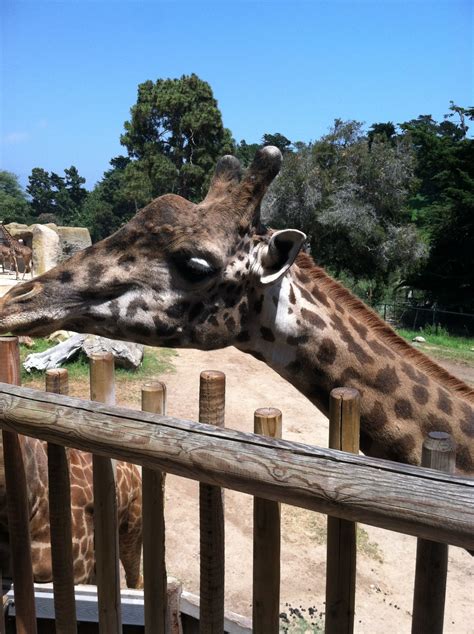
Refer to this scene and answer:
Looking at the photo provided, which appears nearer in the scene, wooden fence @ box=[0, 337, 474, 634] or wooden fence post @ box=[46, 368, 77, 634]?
wooden fence @ box=[0, 337, 474, 634]

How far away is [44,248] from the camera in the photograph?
1900cm

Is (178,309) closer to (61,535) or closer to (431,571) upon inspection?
(61,535)

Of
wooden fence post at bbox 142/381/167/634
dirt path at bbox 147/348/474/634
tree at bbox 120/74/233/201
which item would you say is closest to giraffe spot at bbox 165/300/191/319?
wooden fence post at bbox 142/381/167/634

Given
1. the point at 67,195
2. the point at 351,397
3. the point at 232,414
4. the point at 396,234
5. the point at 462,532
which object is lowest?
the point at 232,414

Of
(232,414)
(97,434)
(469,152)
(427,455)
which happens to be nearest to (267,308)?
(97,434)

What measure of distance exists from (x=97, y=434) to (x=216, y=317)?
785mm

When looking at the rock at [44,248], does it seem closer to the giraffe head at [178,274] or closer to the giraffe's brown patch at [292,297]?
the giraffe head at [178,274]

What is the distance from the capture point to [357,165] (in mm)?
20797

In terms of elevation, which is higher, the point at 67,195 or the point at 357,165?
the point at 67,195

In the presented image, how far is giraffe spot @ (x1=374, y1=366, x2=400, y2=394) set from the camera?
231 cm

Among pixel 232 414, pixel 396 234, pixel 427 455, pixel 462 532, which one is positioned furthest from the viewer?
pixel 396 234

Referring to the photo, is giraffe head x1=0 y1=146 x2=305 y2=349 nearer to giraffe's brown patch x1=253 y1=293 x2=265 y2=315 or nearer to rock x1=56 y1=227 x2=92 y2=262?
giraffe's brown patch x1=253 y1=293 x2=265 y2=315

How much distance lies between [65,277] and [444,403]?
5.55ft

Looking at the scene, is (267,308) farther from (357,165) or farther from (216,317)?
(357,165)
